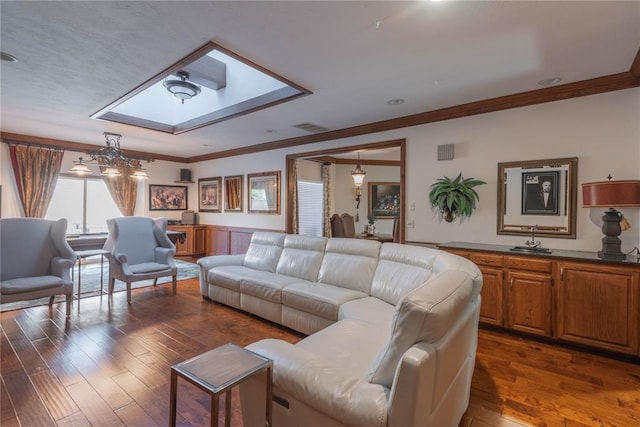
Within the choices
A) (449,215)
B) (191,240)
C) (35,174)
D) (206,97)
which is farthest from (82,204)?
(449,215)

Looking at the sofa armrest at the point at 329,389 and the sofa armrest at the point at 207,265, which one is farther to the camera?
the sofa armrest at the point at 207,265

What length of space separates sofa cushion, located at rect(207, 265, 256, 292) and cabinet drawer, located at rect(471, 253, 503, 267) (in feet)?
8.91

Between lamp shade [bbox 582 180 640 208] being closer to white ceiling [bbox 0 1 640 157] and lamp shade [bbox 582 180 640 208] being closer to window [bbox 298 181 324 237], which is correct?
white ceiling [bbox 0 1 640 157]

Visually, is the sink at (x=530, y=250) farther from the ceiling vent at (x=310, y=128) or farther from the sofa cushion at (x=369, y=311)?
the ceiling vent at (x=310, y=128)

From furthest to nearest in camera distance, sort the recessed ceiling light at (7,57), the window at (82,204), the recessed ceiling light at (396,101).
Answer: the window at (82,204) < the recessed ceiling light at (396,101) < the recessed ceiling light at (7,57)

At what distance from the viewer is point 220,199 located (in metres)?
7.49

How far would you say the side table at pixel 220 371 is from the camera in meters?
1.29

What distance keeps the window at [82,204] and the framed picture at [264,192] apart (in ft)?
10.7

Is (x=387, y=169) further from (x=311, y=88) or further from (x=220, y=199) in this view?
(x=311, y=88)

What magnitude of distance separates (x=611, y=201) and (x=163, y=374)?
161 inches

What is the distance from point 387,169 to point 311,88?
17.5 feet

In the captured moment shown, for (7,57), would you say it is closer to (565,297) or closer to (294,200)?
(294,200)

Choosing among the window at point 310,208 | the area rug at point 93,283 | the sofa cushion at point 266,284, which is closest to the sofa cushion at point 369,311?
the sofa cushion at point 266,284

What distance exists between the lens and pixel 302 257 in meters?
3.78
